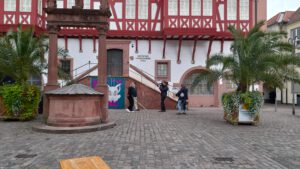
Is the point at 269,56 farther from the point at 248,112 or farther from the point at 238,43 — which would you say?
the point at 248,112


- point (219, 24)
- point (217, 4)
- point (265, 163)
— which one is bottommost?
point (265, 163)

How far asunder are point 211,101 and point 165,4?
316 inches

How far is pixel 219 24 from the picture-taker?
922 inches

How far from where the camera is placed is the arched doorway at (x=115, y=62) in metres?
23.5

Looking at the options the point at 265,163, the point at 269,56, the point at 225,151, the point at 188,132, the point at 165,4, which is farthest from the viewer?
the point at 165,4

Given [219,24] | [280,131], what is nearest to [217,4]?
[219,24]

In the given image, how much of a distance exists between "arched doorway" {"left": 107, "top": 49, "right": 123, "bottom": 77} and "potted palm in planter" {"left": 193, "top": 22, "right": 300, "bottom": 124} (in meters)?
11.8

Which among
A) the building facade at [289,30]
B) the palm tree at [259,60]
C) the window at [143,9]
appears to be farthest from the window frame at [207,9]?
the building facade at [289,30]

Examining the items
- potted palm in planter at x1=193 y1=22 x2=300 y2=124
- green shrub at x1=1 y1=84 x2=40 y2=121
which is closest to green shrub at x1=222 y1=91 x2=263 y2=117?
potted palm in planter at x1=193 y1=22 x2=300 y2=124

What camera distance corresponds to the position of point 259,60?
40.3ft

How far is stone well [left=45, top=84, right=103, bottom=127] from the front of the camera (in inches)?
411

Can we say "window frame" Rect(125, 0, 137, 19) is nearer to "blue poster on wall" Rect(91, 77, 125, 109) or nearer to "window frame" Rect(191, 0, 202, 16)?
"window frame" Rect(191, 0, 202, 16)

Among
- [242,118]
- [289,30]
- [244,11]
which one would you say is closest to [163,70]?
[244,11]

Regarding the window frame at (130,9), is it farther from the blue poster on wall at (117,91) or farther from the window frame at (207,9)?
the blue poster on wall at (117,91)
